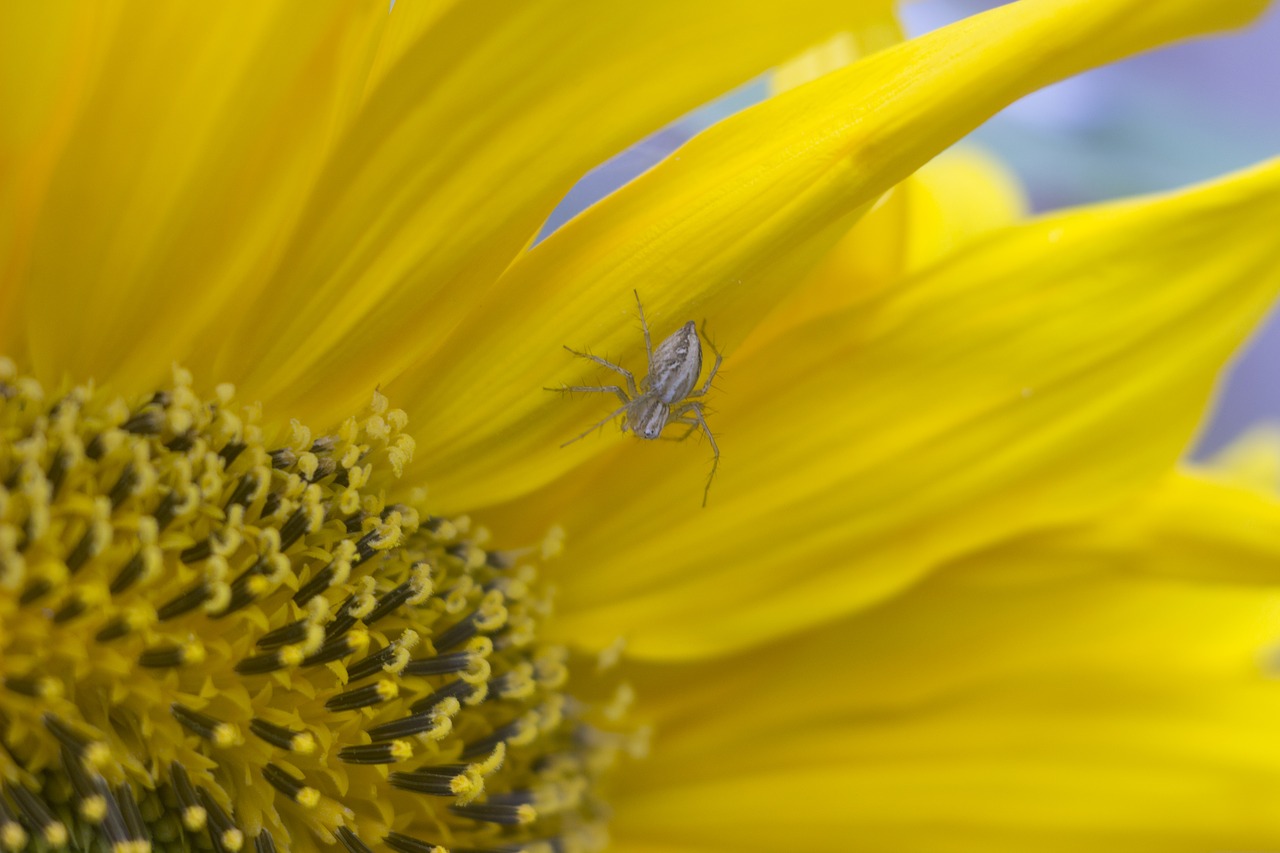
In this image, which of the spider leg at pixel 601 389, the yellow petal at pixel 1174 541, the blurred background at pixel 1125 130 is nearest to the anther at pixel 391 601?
the spider leg at pixel 601 389

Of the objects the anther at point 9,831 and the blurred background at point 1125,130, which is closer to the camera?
the anther at point 9,831

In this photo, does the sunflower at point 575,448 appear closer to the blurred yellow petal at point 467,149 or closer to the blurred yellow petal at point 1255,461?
the blurred yellow petal at point 467,149

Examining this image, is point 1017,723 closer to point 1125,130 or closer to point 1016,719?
point 1016,719

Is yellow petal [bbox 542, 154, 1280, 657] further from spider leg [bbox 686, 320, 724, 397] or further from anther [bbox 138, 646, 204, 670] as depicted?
anther [bbox 138, 646, 204, 670]

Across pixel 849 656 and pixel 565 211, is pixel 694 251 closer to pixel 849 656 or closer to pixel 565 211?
pixel 565 211

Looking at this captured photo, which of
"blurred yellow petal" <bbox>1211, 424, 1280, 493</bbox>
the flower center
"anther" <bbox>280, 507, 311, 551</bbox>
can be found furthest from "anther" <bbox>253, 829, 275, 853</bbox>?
"blurred yellow petal" <bbox>1211, 424, 1280, 493</bbox>

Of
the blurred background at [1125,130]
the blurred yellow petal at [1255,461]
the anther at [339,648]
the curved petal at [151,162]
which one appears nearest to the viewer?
Result: the curved petal at [151,162]

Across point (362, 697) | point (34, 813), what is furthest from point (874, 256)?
point (34, 813)

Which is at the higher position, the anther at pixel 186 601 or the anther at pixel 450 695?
the anther at pixel 450 695
